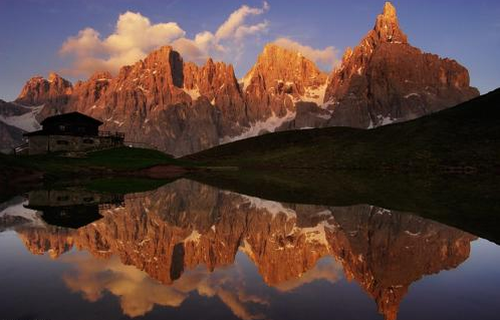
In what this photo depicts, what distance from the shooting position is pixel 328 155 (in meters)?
129

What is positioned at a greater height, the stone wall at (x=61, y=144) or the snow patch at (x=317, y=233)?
the stone wall at (x=61, y=144)

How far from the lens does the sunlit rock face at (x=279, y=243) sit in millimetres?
13859

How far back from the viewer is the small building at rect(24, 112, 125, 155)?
373ft

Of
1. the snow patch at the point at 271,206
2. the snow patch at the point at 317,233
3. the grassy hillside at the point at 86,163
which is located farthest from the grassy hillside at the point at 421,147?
the snow patch at the point at 317,233

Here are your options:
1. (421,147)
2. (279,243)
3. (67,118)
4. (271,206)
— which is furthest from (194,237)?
(67,118)

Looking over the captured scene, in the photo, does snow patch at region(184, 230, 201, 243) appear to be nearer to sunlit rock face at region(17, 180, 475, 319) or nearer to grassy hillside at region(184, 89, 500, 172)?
sunlit rock face at region(17, 180, 475, 319)

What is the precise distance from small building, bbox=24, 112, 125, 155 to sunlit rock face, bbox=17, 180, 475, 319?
3768 inches

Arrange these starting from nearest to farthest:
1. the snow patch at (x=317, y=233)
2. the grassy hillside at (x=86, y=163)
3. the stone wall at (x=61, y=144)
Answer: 1. the snow patch at (x=317, y=233)
2. the grassy hillside at (x=86, y=163)
3. the stone wall at (x=61, y=144)

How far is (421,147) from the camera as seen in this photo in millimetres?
116438

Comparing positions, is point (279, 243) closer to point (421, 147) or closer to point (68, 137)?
point (421, 147)

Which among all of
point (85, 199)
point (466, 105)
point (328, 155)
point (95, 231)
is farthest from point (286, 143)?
point (95, 231)

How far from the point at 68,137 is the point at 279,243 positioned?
10963 centimetres

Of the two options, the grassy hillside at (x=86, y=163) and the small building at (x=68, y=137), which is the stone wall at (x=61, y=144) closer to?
the small building at (x=68, y=137)

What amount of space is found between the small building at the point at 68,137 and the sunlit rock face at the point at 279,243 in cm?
9570
